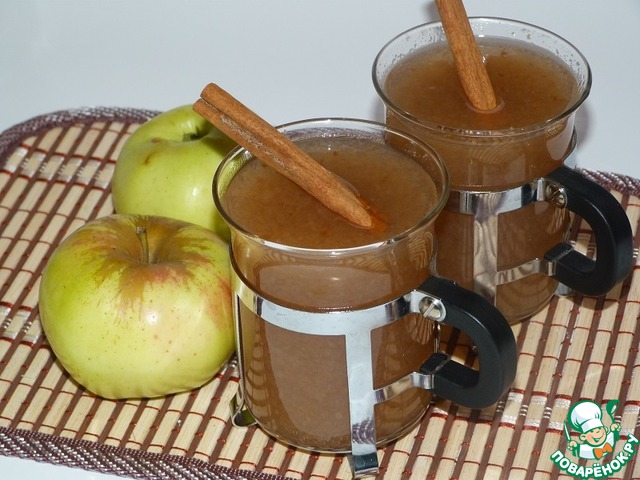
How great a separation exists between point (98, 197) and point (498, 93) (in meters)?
0.52

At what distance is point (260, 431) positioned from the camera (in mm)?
1256

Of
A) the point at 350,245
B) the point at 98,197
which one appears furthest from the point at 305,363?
the point at 98,197

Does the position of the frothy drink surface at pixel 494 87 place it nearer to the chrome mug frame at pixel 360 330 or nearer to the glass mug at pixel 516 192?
the glass mug at pixel 516 192

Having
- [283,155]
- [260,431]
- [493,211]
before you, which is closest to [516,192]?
[493,211]

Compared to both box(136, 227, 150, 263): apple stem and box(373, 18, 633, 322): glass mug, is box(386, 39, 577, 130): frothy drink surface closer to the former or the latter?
box(373, 18, 633, 322): glass mug

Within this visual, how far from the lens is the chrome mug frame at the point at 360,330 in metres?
1.10

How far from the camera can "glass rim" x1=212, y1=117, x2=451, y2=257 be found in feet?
3.43

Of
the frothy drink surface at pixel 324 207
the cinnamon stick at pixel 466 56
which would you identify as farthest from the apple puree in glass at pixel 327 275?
the cinnamon stick at pixel 466 56

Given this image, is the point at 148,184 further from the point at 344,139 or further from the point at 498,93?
the point at 498,93

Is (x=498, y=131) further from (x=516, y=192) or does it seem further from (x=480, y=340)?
(x=480, y=340)

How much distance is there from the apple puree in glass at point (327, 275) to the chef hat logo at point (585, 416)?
151 millimetres

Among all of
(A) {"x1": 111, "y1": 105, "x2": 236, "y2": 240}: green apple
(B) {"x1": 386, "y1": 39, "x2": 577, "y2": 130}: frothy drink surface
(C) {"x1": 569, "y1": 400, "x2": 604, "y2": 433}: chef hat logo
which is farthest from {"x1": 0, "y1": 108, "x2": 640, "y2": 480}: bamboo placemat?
(B) {"x1": 386, "y1": 39, "x2": 577, "y2": 130}: frothy drink surface

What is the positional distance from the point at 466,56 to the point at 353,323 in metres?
0.31

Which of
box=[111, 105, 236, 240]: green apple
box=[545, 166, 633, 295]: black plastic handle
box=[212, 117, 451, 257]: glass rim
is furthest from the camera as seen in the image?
box=[111, 105, 236, 240]: green apple
